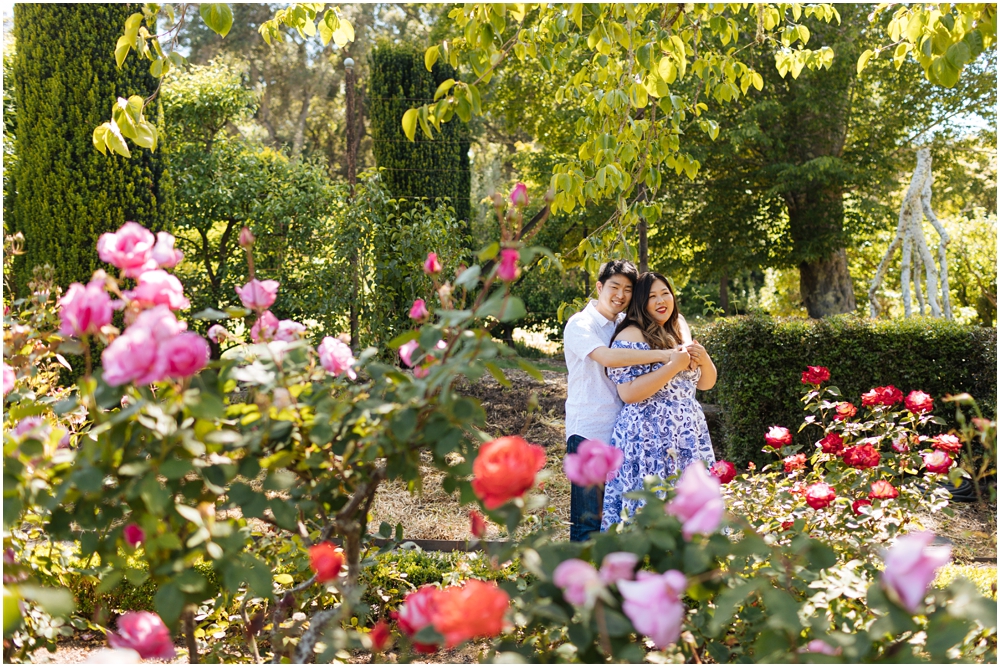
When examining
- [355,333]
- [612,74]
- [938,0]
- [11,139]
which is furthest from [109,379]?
[11,139]

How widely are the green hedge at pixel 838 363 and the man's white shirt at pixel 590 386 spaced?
209 centimetres

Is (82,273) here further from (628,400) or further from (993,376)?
(993,376)

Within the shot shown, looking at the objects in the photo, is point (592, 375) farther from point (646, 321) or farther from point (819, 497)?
point (819, 497)

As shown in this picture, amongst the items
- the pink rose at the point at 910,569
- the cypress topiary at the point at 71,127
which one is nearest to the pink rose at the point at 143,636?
the pink rose at the point at 910,569

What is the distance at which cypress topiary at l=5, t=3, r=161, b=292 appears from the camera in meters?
5.28

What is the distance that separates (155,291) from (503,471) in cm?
70

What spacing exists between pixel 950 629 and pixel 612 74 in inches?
97.1

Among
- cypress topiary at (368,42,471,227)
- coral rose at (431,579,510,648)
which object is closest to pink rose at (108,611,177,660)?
coral rose at (431,579,510,648)

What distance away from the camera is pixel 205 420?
1.15m

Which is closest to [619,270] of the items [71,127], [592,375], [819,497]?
[592,375]

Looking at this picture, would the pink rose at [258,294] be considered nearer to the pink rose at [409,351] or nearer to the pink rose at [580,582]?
the pink rose at [409,351]

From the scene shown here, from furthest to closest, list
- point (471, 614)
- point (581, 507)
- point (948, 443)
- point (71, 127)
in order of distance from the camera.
A: point (71, 127) → point (581, 507) → point (948, 443) → point (471, 614)

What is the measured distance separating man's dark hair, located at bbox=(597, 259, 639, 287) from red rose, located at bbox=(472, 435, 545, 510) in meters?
1.95

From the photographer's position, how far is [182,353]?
1049 mm
